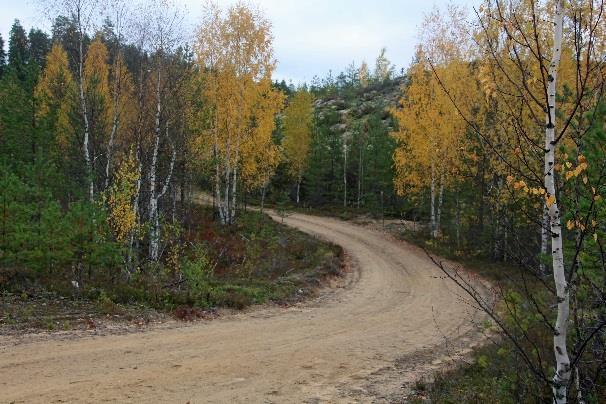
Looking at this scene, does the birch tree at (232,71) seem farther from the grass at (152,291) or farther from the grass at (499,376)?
the grass at (499,376)

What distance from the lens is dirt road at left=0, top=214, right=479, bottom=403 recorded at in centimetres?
658

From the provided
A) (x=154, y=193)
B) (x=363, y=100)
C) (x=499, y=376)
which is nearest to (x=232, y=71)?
(x=154, y=193)

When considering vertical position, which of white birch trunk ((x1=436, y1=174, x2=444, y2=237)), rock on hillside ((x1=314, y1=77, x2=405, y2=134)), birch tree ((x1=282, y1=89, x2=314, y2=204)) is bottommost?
white birch trunk ((x1=436, y1=174, x2=444, y2=237))

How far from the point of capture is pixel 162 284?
12758 mm

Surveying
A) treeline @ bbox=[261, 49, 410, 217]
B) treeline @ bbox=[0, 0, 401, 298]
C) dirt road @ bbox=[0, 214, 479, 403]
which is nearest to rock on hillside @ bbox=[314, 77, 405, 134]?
treeline @ bbox=[261, 49, 410, 217]

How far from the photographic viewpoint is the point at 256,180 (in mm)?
26047

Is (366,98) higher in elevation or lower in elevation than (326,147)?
higher

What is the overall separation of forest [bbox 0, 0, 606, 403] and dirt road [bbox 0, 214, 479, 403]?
114 centimetres

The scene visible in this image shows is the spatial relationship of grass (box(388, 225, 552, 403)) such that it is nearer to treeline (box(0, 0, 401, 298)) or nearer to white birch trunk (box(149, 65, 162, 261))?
treeline (box(0, 0, 401, 298))

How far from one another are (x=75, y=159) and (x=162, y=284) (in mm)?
13209

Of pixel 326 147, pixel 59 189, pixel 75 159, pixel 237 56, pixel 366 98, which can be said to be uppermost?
pixel 366 98

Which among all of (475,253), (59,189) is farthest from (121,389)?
(475,253)

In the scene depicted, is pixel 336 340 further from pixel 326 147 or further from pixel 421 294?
pixel 326 147

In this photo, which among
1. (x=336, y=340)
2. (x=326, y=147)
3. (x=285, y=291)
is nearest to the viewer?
(x=336, y=340)
